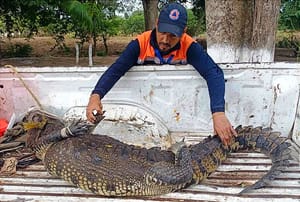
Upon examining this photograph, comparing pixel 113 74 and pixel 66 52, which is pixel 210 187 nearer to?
pixel 113 74

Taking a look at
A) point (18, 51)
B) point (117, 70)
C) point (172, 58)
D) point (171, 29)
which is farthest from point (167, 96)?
point (18, 51)

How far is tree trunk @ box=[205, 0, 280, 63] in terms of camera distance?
16.1 feet

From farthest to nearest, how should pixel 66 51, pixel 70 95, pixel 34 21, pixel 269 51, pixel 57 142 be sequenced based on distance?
pixel 66 51, pixel 34 21, pixel 269 51, pixel 70 95, pixel 57 142

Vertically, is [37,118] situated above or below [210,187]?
above

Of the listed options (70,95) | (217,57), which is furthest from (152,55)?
(217,57)

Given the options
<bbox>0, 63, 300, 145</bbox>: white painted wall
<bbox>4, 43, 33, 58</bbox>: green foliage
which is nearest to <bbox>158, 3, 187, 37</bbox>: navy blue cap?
<bbox>0, 63, 300, 145</bbox>: white painted wall

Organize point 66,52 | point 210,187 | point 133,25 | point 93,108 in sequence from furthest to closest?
point 133,25 < point 66,52 < point 93,108 < point 210,187

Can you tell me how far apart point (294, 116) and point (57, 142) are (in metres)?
1.81

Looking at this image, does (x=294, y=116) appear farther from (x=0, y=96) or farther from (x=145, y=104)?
(x=0, y=96)

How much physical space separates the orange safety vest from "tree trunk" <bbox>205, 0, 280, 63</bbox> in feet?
6.18

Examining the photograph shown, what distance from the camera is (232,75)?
3189 mm

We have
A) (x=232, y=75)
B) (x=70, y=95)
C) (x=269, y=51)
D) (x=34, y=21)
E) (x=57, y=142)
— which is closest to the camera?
(x=57, y=142)

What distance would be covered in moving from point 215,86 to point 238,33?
2.38m

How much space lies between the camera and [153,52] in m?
3.22
